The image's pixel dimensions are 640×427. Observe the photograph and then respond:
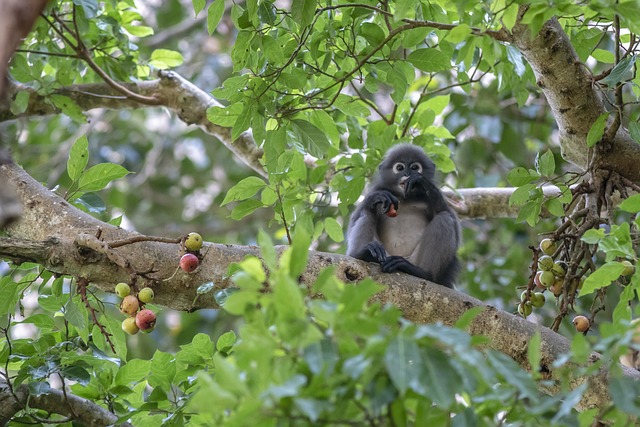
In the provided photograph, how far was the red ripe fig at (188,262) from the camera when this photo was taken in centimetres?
340

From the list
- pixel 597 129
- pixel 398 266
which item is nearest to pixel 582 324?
pixel 597 129

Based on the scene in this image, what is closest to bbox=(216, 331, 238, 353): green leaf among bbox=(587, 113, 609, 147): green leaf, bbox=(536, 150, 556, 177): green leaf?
bbox=(536, 150, 556, 177): green leaf

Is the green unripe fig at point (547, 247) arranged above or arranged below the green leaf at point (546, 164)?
below

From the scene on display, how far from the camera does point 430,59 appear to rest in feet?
13.1

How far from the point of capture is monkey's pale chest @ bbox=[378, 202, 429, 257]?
5.54m

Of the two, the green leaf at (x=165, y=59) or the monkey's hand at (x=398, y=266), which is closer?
the monkey's hand at (x=398, y=266)

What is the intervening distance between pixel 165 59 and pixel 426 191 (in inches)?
73.5

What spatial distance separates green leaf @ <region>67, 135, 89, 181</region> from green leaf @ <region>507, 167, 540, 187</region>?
1892 mm

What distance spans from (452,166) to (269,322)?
10.8 feet

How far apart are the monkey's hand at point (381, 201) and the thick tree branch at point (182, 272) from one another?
4.48ft

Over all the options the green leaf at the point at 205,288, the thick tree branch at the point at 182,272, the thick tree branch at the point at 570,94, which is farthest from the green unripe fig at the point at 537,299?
the green leaf at the point at 205,288

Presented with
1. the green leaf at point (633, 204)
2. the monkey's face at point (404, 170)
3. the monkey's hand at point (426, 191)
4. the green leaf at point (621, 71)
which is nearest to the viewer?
the green leaf at point (633, 204)

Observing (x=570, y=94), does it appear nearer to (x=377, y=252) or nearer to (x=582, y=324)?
(x=582, y=324)

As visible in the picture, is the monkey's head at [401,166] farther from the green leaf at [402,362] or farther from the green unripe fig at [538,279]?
the green leaf at [402,362]
